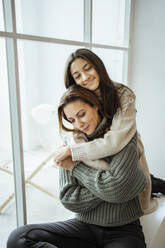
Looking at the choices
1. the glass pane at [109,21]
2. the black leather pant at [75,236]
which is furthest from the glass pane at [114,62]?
the black leather pant at [75,236]

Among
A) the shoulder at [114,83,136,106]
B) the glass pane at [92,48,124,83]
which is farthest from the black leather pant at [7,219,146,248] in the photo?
the glass pane at [92,48,124,83]

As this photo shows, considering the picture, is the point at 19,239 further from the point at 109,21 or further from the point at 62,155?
the point at 109,21

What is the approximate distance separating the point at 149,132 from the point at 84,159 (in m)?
1.15

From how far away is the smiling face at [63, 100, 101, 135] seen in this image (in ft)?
3.33

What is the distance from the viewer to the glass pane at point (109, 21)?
2002 millimetres

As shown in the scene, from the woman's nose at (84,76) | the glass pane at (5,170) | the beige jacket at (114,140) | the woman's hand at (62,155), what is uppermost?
the woman's nose at (84,76)

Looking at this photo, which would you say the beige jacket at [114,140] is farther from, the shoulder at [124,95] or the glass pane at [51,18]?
the glass pane at [51,18]

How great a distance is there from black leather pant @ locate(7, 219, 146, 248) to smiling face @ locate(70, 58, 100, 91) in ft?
2.22

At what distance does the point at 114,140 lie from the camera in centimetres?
97

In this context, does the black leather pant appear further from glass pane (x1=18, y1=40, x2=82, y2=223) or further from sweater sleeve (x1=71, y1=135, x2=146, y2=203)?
glass pane (x1=18, y1=40, x2=82, y2=223)

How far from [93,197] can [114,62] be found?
4.66 ft

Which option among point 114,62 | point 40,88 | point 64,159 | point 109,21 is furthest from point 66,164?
point 40,88

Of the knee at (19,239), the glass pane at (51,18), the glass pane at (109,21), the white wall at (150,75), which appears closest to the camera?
the knee at (19,239)

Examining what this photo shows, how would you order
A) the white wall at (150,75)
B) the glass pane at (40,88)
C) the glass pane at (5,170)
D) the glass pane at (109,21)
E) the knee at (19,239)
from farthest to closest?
the glass pane at (40,88)
the glass pane at (109,21)
the white wall at (150,75)
the glass pane at (5,170)
the knee at (19,239)
